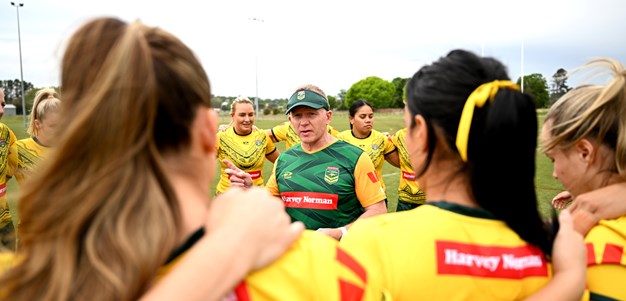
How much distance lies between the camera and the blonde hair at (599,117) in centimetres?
175

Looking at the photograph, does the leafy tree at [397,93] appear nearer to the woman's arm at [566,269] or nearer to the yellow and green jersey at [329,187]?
the yellow and green jersey at [329,187]

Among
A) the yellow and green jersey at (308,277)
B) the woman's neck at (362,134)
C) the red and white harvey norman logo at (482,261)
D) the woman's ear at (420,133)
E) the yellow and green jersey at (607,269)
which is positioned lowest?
the woman's neck at (362,134)

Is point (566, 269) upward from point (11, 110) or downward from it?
upward

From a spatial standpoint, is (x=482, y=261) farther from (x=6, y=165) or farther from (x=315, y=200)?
(x=6, y=165)

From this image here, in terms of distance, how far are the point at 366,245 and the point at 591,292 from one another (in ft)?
3.06

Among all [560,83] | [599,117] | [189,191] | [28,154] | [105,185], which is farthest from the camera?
[28,154]

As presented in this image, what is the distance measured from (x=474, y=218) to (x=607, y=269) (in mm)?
649

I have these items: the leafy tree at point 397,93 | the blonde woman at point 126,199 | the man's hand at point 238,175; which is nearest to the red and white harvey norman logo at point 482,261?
the blonde woman at point 126,199

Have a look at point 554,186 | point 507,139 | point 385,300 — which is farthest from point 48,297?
Result: point 554,186

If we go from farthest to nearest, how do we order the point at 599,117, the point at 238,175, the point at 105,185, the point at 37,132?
the point at 37,132, the point at 238,175, the point at 599,117, the point at 105,185

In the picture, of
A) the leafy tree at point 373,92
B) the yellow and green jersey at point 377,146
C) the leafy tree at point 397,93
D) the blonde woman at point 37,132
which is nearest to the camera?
the blonde woman at point 37,132

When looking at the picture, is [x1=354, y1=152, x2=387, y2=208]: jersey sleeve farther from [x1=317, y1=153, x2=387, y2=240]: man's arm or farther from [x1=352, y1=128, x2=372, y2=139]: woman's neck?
[x1=352, y1=128, x2=372, y2=139]: woman's neck

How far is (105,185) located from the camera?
0.95 m

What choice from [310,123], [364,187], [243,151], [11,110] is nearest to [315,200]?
[364,187]
